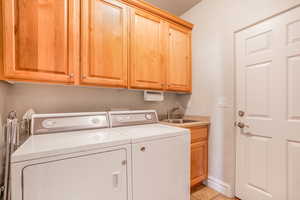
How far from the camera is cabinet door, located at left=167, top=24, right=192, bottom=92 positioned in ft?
7.01

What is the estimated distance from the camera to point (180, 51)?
225cm

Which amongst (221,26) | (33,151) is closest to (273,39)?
(221,26)

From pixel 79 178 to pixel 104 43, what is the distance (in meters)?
1.32

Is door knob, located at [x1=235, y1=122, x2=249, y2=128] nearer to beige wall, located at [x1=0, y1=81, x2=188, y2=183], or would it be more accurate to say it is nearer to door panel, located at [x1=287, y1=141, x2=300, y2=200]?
door panel, located at [x1=287, y1=141, x2=300, y2=200]

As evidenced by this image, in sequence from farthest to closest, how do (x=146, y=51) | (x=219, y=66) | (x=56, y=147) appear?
(x=219, y=66) → (x=146, y=51) → (x=56, y=147)

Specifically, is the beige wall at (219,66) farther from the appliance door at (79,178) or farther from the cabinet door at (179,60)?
the appliance door at (79,178)

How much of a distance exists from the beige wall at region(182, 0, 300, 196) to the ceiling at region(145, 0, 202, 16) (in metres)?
0.10

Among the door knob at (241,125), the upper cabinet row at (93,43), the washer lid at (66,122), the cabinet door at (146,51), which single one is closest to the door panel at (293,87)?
the door knob at (241,125)

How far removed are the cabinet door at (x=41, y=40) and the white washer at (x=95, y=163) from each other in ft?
1.41

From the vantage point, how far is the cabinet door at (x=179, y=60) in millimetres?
2137

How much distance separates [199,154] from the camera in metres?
2.00

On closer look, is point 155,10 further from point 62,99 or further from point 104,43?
point 62,99

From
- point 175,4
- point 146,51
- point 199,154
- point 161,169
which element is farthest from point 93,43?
point 199,154

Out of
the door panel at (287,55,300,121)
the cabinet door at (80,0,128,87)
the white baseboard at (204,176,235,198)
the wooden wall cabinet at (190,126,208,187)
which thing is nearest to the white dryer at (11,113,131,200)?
the cabinet door at (80,0,128,87)
